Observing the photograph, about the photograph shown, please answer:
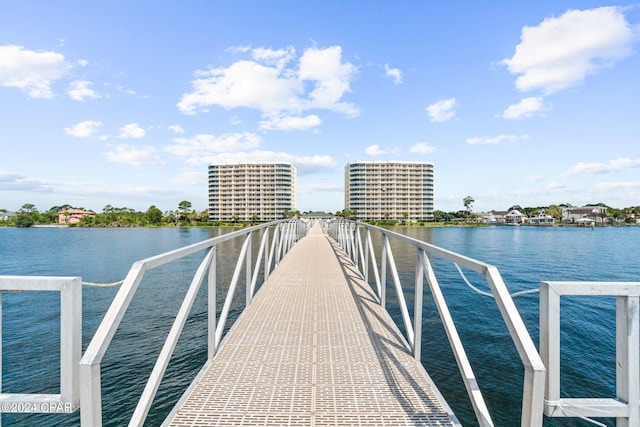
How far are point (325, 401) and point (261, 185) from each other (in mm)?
113780

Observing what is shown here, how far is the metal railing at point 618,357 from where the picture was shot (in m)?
1.88

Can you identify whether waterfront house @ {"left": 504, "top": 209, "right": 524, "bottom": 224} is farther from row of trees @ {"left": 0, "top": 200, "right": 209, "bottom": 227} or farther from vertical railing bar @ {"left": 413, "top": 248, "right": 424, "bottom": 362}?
vertical railing bar @ {"left": 413, "top": 248, "right": 424, "bottom": 362}

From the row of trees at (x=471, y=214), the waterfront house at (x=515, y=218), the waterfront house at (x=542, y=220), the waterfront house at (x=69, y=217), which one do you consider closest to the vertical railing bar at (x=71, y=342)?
the row of trees at (x=471, y=214)

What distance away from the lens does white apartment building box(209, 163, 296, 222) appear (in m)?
113

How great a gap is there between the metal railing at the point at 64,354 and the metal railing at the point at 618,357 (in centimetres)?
268

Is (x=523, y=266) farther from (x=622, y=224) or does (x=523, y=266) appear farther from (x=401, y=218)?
(x=622, y=224)

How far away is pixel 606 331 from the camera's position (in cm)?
1017

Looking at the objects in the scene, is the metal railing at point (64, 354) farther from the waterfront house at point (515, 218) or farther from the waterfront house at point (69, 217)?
the waterfront house at point (69, 217)

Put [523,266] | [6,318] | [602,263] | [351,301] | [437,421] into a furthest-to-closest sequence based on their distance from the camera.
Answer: [602,263]
[523,266]
[6,318]
[351,301]
[437,421]

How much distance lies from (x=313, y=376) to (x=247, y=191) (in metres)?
113

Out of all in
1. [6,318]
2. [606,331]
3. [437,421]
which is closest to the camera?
[437,421]

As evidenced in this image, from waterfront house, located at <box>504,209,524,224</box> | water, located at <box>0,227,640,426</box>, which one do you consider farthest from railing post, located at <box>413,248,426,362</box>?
waterfront house, located at <box>504,209,524,224</box>

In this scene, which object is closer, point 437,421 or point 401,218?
point 437,421

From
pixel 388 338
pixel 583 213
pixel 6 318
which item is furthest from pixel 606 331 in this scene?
pixel 583 213
